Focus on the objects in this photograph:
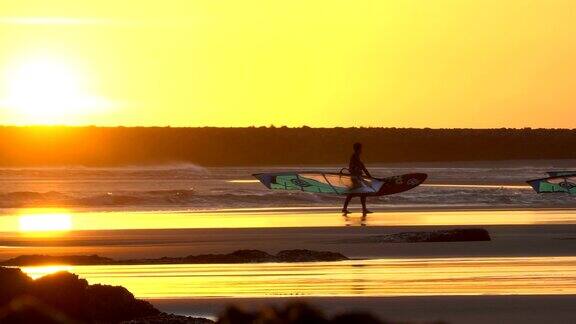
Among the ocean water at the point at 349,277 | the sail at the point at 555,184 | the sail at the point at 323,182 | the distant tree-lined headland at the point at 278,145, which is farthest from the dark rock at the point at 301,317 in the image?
the distant tree-lined headland at the point at 278,145

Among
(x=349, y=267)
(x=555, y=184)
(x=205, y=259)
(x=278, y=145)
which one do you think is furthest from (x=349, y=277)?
(x=278, y=145)

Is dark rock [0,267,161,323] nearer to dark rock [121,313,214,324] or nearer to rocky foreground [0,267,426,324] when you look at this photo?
rocky foreground [0,267,426,324]

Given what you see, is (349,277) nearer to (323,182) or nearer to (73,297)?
(73,297)

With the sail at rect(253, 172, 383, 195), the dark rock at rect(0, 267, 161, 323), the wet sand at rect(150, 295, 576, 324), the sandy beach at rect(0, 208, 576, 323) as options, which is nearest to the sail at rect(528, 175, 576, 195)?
the sail at rect(253, 172, 383, 195)

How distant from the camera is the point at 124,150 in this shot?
134m

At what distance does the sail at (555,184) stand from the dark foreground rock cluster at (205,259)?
1974 cm

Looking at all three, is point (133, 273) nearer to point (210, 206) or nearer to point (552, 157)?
point (210, 206)

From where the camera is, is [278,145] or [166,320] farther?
[278,145]

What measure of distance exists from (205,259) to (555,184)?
21.1 m

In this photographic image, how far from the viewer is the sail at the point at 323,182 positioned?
114ft

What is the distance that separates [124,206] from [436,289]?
2456 centimetres

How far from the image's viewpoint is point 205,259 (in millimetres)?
19469

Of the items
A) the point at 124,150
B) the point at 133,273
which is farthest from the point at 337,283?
the point at 124,150

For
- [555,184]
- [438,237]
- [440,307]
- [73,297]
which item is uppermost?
[555,184]
